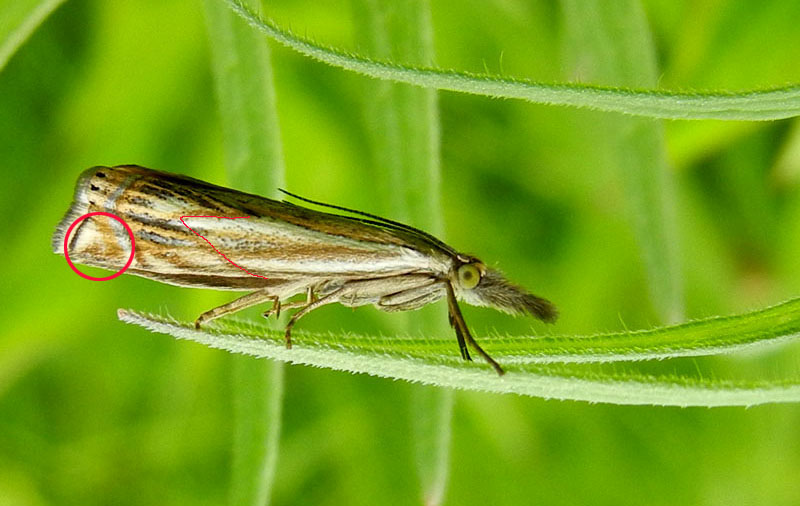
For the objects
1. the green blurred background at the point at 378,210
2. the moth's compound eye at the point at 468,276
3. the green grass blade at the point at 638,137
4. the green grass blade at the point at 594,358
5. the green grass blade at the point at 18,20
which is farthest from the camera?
the green blurred background at the point at 378,210

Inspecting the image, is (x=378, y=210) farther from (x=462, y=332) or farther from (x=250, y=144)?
(x=462, y=332)

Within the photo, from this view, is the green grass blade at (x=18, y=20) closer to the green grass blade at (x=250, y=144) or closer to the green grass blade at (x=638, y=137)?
the green grass blade at (x=250, y=144)

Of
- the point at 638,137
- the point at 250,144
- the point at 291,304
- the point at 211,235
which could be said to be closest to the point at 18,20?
the point at 250,144

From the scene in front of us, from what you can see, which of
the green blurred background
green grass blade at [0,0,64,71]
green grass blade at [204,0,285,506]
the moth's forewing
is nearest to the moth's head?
the moth's forewing

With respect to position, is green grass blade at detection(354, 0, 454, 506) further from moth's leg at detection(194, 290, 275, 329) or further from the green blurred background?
the green blurred background

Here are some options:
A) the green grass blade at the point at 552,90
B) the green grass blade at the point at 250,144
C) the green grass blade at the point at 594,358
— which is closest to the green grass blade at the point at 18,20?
the green grass blade at the point at 250,144

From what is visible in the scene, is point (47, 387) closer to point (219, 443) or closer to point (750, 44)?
point (219, 443)
